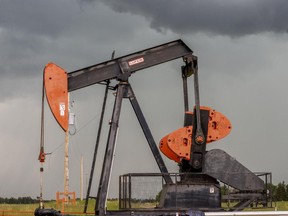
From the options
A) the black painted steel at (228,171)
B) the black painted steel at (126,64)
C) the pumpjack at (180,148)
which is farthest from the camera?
the black painted steel at (126,64)

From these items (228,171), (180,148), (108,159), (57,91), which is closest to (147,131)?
(180,148)

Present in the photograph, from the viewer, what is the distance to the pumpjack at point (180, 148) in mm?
13602

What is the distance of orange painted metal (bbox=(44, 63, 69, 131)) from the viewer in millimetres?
13656

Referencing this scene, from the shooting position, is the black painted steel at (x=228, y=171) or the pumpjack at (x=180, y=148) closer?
the pumpjack at (x=180, y=148)

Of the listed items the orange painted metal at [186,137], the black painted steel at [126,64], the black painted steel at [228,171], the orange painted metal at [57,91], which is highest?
the black painted steel at [126,64]

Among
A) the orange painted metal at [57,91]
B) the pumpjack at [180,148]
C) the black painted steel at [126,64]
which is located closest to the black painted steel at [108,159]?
the pumpjack at [180,148]

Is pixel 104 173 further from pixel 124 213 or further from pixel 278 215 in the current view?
pixel 278 215

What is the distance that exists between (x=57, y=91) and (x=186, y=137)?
3.05 meters

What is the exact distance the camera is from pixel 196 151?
45.6 feet

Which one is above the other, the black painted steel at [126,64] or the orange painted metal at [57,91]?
the black painted steel at [126,64]

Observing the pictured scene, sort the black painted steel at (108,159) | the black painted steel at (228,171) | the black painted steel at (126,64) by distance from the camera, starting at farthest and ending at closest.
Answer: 1. the black painted steel at (126,64)
2. the black painted steel at (228,171)
3. the black painted steel at (108,159)

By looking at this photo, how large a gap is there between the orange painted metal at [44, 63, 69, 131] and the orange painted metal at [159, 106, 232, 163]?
232 centimetres

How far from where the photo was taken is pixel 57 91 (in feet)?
45.4

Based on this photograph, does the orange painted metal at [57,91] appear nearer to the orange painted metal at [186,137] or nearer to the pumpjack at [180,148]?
the pumpjack at [180,148]
